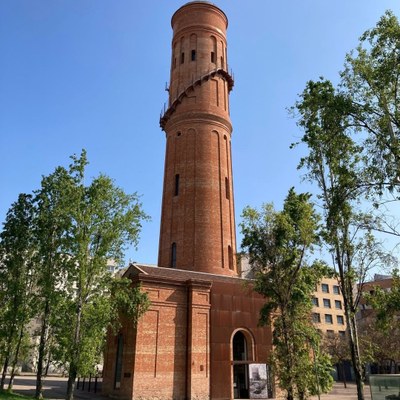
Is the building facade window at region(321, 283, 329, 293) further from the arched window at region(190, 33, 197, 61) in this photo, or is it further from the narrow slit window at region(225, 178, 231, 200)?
the arched window at region(190, 33, 197, 61)

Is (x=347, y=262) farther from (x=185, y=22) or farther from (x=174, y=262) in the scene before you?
(x=185, y=22)

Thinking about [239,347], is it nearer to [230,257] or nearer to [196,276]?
[196,276]

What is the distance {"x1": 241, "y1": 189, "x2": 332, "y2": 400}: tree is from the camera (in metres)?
17.2

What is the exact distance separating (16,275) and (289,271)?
46.8 feet

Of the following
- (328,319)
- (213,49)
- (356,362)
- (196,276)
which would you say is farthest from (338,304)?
(356,362)

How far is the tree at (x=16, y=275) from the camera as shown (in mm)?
20031

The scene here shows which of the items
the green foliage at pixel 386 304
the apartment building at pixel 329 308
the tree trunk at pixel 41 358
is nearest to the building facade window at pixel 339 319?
the apartment building at pixel 329 308

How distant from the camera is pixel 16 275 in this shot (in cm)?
2088

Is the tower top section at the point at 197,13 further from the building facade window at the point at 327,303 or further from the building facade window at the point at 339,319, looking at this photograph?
the building facade window at the point at 339,319

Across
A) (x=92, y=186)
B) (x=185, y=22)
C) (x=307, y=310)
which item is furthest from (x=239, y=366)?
(x=185, y=22)

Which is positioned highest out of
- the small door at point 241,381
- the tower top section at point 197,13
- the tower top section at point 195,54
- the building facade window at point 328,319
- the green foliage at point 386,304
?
the tower top section at point 197,13

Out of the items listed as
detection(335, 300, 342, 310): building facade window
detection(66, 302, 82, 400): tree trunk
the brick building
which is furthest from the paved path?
detection(335, 300, 342, 310): building facade window

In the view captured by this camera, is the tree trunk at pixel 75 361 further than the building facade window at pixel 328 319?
No

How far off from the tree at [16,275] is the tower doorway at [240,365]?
11.4 metres
